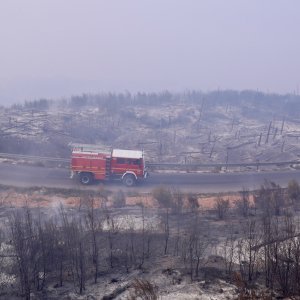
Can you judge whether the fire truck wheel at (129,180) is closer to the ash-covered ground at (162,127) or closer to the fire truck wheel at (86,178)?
the fire truck wheel at (86,178)

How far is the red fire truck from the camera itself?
108 feet

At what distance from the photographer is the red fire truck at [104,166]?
32.8 meters

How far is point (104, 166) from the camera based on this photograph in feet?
108

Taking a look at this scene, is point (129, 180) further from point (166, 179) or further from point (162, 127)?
point (162, 127)

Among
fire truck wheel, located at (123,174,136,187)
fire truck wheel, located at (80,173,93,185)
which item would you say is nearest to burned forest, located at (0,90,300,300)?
fire truck wheel, located at (80,173,93,185)

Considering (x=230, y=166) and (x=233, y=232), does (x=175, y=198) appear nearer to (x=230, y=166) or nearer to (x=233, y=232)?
(x=233, y=232)

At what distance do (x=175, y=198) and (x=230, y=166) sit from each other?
12311 millimetres

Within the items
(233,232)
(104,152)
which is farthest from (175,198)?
(104,152)

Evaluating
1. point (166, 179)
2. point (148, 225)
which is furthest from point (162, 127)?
point (148, 225)

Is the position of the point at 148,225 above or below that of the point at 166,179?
above

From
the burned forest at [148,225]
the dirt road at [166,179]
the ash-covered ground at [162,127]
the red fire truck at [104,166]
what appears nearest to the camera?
the burned forest at [148,225]

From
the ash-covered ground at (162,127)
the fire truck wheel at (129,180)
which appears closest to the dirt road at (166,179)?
the fire truck wheel at (129,180)

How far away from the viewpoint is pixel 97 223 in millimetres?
22250

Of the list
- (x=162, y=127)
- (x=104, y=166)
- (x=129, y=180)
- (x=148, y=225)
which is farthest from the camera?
(x=162, y=127)
